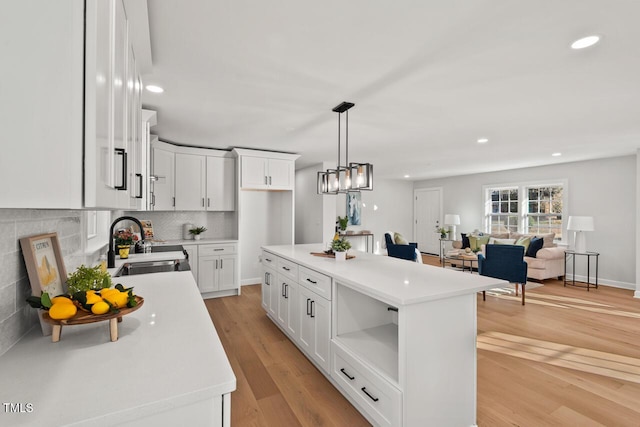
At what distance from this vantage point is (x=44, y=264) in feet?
3.84

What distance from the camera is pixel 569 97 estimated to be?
9.14 feet

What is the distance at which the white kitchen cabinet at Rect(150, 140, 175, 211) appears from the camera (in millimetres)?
4555

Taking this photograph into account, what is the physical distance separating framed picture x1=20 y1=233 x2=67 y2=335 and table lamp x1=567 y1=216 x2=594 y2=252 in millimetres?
7123

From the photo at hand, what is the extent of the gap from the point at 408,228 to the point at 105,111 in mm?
9926

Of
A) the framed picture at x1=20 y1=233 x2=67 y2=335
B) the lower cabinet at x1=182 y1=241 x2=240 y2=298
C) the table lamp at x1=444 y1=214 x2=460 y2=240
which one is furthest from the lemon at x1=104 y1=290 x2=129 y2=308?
the table lamp at x1=444 y1=214 x2=460 y2=240

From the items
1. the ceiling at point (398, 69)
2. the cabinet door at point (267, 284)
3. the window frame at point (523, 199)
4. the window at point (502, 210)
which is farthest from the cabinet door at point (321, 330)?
the window at point (502, 210)

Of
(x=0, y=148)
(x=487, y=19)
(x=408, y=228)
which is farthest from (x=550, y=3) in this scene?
(x=408, y=228)

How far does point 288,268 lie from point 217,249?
212 cm

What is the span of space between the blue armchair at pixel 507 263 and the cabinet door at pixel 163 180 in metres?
4.96

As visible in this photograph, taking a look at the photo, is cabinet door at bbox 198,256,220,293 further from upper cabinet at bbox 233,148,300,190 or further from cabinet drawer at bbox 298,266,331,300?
→ cabinet drawer at bbox 298,266,331,300

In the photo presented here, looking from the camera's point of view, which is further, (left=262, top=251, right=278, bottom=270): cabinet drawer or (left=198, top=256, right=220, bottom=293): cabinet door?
(left=198, top=256, right=220, bottom=293): cabinet door

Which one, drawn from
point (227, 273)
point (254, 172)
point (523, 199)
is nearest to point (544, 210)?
point (523, 199)

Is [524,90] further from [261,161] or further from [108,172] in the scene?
[261,161]

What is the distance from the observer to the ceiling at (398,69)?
1.66 metres
